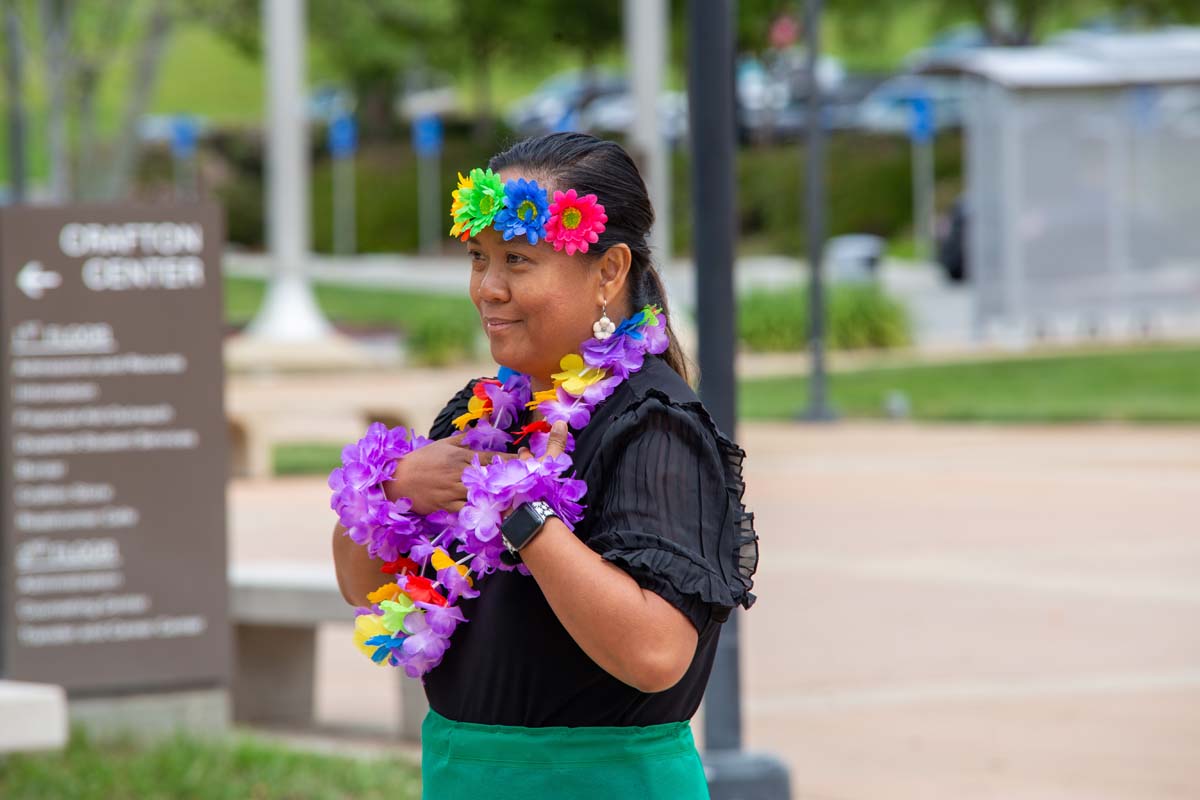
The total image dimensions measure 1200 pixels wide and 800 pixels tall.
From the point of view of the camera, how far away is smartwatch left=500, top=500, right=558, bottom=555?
86.3 inches

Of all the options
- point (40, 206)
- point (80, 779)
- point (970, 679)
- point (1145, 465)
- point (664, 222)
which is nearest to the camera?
point (80, 779)

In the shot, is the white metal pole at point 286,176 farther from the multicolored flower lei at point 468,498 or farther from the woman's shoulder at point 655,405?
the woman's shoulder at point 655,405

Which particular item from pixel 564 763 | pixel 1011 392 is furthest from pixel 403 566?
pixel 1011 392

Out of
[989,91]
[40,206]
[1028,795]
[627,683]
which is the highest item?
[989,91]

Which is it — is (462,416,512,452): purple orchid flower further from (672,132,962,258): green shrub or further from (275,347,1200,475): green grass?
(672,132,962,258): green shrub

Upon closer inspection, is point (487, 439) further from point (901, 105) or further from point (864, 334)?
point (901, 105)

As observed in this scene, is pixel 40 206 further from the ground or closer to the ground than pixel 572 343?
further from the ground

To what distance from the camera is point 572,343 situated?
2.40m

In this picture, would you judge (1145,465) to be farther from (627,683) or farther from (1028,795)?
(627,683)

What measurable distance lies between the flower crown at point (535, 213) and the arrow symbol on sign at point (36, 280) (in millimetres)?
3782

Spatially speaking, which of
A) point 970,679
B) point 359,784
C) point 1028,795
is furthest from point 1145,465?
point 359,784

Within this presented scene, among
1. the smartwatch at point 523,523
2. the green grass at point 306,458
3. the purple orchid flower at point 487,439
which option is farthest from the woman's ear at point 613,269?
the green grass at point 306,458

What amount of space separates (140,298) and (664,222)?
14114 mm

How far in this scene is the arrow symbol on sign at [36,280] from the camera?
5812 mm
